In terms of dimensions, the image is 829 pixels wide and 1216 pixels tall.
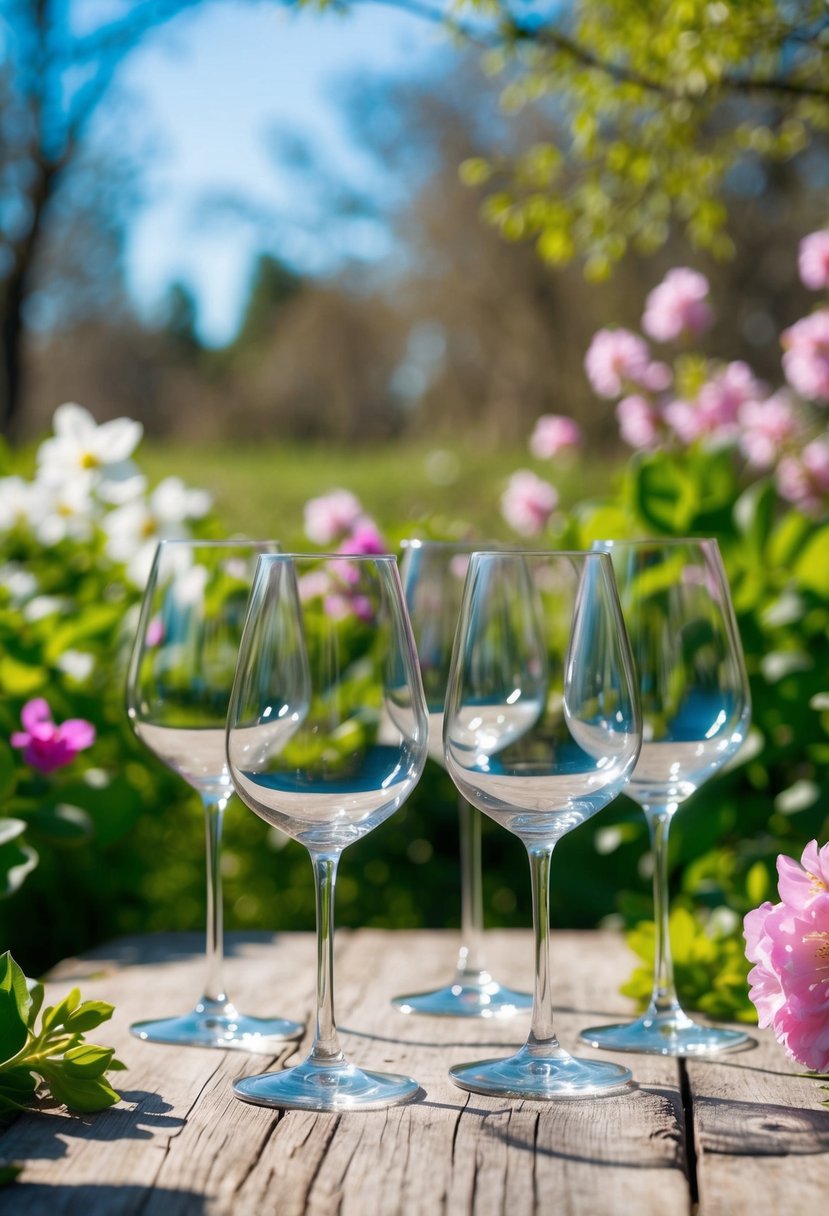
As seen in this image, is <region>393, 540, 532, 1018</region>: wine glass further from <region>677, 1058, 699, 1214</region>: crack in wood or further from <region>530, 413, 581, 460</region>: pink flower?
<region>530, 413, 581, 460</region>: pink flower

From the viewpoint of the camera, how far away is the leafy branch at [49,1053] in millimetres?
1131

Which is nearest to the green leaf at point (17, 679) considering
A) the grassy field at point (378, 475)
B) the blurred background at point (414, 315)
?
the blurred background at point (414, 315)

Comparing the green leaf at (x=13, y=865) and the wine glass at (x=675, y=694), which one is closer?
the wine glass at (x=675, y=694)

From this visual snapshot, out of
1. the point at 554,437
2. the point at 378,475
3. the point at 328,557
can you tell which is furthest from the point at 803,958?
the point at 378,475

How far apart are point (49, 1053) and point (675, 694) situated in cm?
67

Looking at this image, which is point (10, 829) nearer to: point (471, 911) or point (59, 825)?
point (59, 825)

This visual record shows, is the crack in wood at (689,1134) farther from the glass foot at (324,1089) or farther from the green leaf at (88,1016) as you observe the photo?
the green leaf at (88,1016)

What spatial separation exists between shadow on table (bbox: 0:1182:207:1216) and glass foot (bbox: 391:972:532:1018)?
61 cm

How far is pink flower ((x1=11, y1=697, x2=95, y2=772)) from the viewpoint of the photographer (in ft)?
6.07

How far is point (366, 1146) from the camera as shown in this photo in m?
1.07

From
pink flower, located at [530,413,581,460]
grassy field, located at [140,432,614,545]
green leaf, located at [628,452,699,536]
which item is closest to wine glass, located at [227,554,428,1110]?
green leaf, located at [628,452,699,536]

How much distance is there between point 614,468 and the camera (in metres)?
10.8

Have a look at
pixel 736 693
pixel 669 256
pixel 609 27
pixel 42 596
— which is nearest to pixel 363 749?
pixel 736 693

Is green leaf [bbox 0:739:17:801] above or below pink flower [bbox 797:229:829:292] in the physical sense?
below
